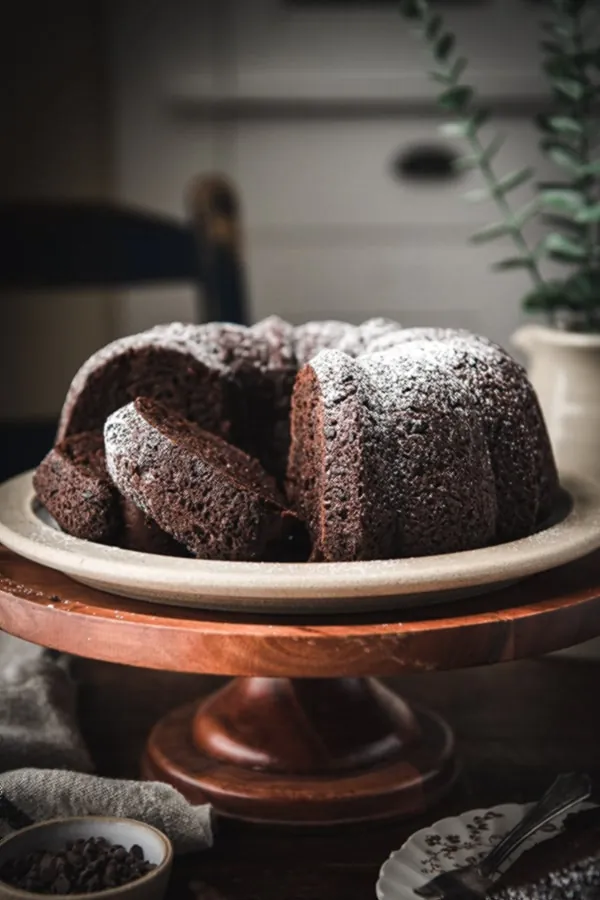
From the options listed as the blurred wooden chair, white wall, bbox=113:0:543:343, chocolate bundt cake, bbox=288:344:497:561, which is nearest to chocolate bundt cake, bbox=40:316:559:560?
chocolate bundt cake, bbox=288:344:497:561

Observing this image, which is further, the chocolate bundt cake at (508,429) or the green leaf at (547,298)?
the green leaf at (547,298)

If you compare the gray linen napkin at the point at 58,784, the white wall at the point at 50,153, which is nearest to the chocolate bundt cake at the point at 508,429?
the gray linen napkin at the point at 58,784

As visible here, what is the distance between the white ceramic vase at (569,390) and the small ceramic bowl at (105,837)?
0.64 m

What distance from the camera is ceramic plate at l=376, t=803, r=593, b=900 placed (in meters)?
0.83

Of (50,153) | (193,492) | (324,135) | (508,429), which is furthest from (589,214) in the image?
(50,153)

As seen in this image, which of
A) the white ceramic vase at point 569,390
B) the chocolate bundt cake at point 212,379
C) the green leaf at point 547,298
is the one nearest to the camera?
the chocolate bundt cake at point 212,379

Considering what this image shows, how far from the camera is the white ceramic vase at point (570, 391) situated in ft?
4.23

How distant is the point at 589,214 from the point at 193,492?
57cm

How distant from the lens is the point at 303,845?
0.96 meters

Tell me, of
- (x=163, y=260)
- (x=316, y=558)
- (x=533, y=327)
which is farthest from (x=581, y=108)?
(x=163, y=260)

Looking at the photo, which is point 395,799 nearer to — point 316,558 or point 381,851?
point 381,851

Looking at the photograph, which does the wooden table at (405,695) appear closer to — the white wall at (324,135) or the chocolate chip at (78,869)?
the chocolate chip at (78,869)

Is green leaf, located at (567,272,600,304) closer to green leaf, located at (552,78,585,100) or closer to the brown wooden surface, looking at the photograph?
green leaf, located at (552,78,585,100)

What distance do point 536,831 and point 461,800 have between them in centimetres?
13
